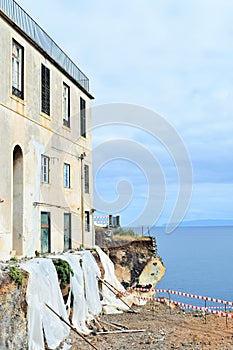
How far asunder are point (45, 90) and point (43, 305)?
33.9ft

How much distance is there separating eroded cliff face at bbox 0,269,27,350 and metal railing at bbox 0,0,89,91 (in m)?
10.3

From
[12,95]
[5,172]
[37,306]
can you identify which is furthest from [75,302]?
[12,95]

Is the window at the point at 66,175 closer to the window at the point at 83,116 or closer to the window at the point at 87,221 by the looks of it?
the window at the point at 83,116

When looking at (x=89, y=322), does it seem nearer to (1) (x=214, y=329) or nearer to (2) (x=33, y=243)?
(2) (x=33, y=243)

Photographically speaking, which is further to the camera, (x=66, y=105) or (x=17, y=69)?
(x=66, y=105)

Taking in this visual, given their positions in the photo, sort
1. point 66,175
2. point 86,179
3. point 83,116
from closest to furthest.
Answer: point 66,175 < point 83,116 < point 86,179

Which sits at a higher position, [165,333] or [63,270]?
[63,270]

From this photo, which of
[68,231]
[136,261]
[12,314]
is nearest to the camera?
[12,314]

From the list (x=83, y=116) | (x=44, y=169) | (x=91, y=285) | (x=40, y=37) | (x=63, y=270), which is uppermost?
(x=40, y=37)

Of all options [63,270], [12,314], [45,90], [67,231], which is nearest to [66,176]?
[67,231]

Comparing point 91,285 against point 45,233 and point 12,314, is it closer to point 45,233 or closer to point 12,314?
point 45,233

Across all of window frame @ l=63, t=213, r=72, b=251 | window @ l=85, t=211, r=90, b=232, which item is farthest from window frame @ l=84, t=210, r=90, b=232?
window frame @ l=63, t=213, r=72, b=251

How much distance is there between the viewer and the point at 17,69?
20.1 meters

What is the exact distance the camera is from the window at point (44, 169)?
22.5 m
